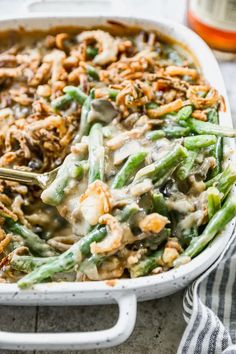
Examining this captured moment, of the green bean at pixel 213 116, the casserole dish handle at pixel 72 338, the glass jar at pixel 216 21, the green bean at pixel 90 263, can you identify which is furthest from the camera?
the glass jar at pixel 216 21

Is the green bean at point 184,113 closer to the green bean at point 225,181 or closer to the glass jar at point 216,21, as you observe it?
the green bean at point 225,181

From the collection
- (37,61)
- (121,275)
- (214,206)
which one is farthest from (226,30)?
(121,275)

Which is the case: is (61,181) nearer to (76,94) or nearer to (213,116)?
(76,94)

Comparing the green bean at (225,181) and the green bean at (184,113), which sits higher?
the green bean at (184,113)

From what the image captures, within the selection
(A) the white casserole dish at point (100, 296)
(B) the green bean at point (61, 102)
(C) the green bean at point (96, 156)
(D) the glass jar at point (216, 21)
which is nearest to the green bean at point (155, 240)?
(A) the white casserole dish at point (100, 296)

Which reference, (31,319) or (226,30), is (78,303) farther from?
(226,30)

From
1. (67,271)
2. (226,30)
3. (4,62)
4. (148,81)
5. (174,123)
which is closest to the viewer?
(67,271)
